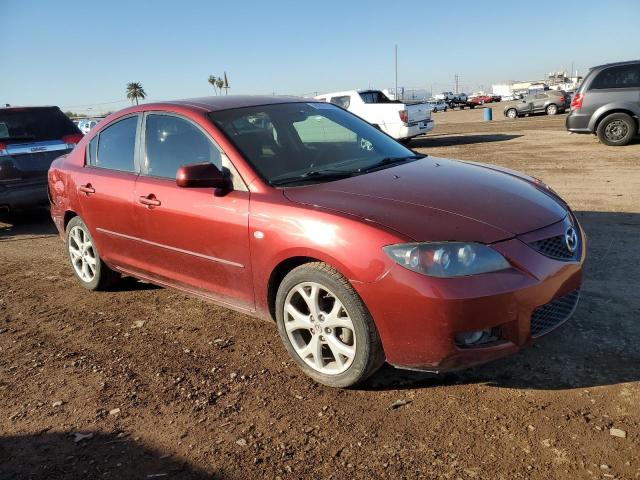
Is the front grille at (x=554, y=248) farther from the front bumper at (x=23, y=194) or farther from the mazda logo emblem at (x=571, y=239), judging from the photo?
the front bumper at (x=23, y=194)

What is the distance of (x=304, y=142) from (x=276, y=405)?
196 cm

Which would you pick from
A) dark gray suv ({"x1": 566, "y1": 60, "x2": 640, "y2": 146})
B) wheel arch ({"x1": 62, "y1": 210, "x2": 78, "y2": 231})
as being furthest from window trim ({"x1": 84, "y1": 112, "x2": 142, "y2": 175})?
dark gray suv ({"x1": 566, "y1": 60, "x2": 640, "y2": 146})

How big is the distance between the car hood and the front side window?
0.83m

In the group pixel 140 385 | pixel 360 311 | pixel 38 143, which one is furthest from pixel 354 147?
pixel 38 143

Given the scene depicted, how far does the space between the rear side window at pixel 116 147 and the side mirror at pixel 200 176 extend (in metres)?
1.12

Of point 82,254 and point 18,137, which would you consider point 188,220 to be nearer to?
point 82,254

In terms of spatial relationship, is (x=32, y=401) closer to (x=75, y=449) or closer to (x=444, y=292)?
(x=75, y=449)

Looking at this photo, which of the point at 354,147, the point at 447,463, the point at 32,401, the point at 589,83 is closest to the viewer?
the point at 447,463

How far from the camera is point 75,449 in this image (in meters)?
2.79

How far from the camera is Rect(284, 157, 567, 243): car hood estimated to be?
287cm

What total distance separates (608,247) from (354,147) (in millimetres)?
2769

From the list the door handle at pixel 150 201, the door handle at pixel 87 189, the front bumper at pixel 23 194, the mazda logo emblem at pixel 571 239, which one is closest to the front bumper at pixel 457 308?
the mazda logo emblem at pixel 571 239

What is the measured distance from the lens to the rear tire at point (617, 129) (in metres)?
12.2

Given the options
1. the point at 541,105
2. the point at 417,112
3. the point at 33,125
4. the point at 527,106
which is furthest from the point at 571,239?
the point at 541,105
